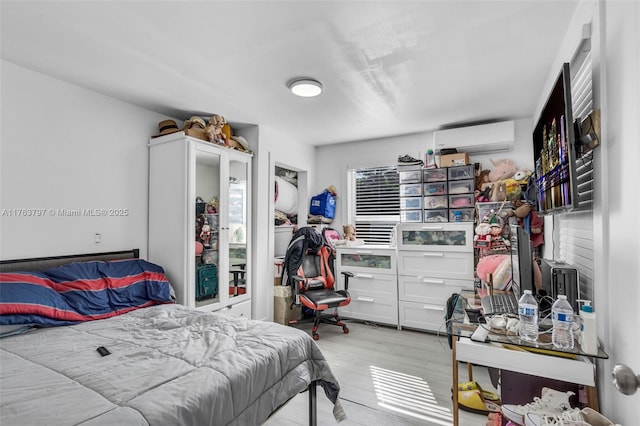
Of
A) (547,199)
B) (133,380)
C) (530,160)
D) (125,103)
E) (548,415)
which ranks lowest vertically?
(548,415)

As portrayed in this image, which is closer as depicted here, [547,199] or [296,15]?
[296,15]

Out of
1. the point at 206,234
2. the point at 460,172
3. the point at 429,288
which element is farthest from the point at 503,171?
the point at 206,234

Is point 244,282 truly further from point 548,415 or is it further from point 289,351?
point 548,415

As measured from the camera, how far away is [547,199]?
2.02 meters

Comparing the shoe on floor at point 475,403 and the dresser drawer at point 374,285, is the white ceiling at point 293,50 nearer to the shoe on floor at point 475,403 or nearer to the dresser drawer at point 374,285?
the dresser drawer at point 374,285

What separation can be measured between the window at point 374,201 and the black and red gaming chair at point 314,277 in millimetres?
765

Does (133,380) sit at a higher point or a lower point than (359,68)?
lower

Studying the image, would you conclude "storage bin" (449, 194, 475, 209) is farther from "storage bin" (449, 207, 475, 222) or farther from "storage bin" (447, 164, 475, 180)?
"storage bin" (447, 164, 475, 180)

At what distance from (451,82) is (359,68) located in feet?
2.83

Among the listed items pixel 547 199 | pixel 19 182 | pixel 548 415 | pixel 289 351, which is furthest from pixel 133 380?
pixel 547 199

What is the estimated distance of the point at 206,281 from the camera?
3184mm

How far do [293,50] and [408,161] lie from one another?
2367 mm

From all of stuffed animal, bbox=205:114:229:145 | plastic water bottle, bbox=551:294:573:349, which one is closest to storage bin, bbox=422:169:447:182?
stuffed animal, bbox=205:114:229:145

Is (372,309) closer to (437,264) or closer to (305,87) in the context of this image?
(437,264)
